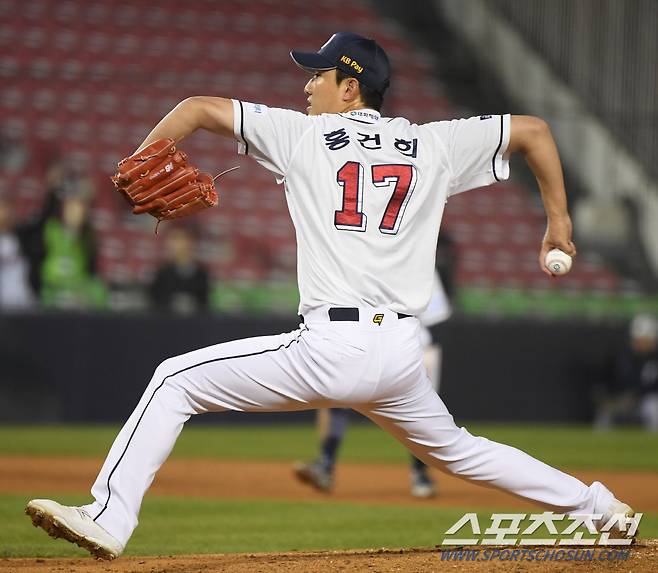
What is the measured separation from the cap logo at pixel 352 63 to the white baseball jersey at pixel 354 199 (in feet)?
0.51

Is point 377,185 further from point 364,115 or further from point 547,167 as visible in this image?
point 547,167

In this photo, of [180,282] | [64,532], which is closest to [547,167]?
[64,532]

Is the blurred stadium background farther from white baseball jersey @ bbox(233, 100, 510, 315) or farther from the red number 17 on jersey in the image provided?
the red number 17 on jersey

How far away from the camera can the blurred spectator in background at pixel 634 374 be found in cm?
1365

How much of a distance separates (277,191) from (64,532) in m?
12.1

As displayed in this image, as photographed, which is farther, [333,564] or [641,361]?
[641,361]

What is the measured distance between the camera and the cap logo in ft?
14.5

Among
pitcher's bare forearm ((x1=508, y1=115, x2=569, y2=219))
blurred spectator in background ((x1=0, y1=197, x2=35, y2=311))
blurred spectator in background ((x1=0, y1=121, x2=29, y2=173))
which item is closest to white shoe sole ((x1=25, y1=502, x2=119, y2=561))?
pitcher's bare forearm ((x1=508, y1=115, x2=569, y2=219))

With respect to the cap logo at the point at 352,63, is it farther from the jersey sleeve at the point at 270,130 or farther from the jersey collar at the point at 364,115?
the jersey sleeve at the point at 270,130

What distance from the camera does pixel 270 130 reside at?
4.25 meters

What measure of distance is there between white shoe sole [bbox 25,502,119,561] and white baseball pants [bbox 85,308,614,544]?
6 cm

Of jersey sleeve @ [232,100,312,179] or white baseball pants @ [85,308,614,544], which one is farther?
jersey sleeve @ [232,100,312,179]

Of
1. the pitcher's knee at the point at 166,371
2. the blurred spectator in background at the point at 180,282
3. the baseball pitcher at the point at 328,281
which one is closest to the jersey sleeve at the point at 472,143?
the baseball pitcher at the point at 328,281

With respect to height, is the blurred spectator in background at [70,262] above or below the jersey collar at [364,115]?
below
